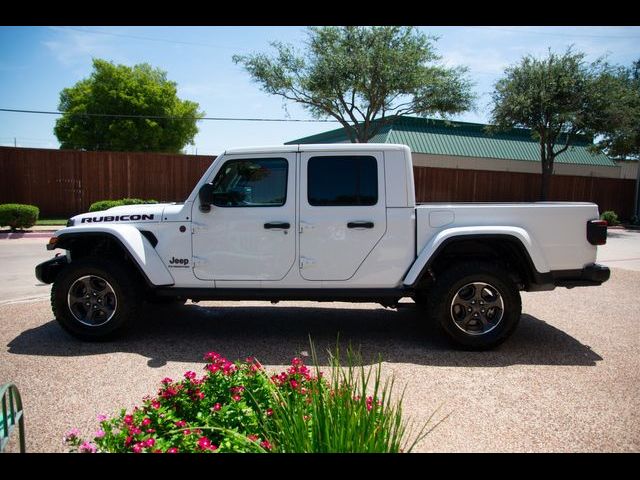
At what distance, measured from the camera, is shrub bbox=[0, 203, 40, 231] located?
45.5ft

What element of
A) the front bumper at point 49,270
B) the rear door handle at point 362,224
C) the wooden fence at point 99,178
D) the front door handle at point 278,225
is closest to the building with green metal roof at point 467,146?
the wooden fence at point 99,178

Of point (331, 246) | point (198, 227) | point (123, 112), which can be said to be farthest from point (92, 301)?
point (123, 112)

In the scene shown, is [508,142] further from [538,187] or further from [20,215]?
[20,215]

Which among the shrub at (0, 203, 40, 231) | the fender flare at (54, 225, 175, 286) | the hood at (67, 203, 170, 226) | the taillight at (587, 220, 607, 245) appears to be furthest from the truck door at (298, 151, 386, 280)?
the shrub at (0, 203, 40, 231)

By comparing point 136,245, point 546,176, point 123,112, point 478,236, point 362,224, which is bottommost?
point 136,245

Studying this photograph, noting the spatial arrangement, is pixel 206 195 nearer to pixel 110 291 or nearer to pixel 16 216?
pixel 110 291

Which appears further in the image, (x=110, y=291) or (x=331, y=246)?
(x=110, y=291)

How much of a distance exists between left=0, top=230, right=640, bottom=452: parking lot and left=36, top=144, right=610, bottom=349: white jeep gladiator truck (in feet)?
1.53

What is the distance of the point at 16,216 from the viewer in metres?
14.0

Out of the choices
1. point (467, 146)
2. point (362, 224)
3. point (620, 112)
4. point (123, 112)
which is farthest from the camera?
point (123, 112)

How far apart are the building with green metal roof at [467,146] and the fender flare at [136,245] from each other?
25591mm

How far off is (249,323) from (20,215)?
39.2ft

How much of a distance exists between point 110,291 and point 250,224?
1.69m
